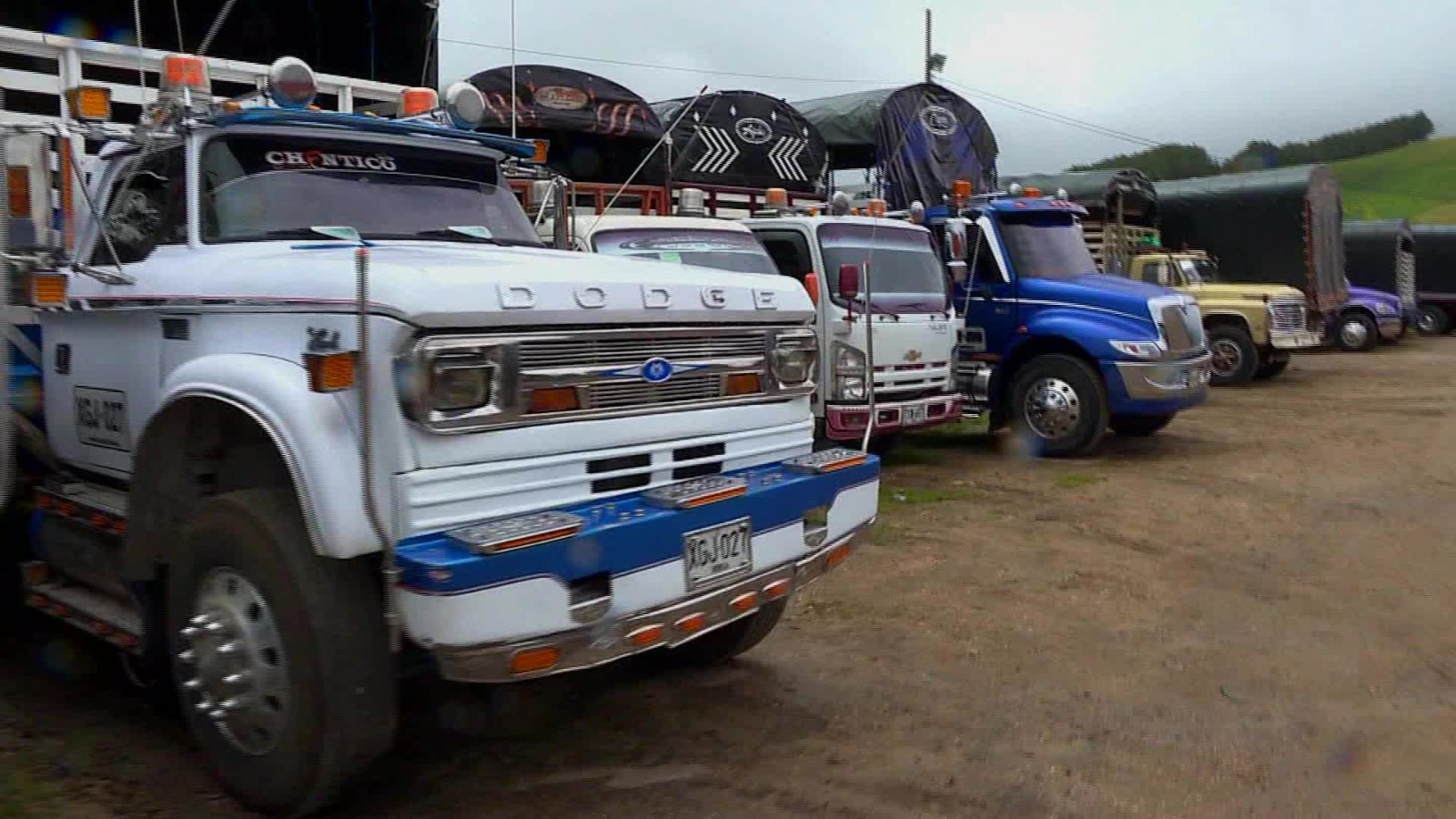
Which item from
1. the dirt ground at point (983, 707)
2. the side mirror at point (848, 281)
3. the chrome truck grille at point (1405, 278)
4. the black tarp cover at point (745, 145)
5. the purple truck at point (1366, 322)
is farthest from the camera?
the chrome truck grille at point (1405, 278)

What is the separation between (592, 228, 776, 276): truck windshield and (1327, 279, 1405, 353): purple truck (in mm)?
18124

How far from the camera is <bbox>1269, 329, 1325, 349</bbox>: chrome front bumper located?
646 inches

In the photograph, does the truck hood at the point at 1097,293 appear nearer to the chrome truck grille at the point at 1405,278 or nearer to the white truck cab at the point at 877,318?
the white truck cab at the point at 877,318

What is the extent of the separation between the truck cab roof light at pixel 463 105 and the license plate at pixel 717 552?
253 centimetres

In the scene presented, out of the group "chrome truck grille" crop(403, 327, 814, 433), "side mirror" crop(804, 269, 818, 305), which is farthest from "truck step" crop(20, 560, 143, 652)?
"side mirror" crop(804, 269, 818, 305)

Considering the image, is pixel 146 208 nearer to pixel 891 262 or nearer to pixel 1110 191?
pixel 891 262

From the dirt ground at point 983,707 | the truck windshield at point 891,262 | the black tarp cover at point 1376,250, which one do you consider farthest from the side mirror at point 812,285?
the black tarp cover at point 1376,250

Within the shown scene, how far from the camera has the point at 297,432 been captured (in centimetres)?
313

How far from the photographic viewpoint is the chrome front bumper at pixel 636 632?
306 cm

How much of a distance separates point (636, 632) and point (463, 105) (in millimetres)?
2835

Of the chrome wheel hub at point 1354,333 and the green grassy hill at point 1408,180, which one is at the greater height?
the green grassy hill at point 1408,180

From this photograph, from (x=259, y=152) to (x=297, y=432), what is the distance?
171cm

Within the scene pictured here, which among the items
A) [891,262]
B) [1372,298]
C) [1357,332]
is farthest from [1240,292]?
[891,262]

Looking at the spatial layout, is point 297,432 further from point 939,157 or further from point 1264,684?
point 939,157
